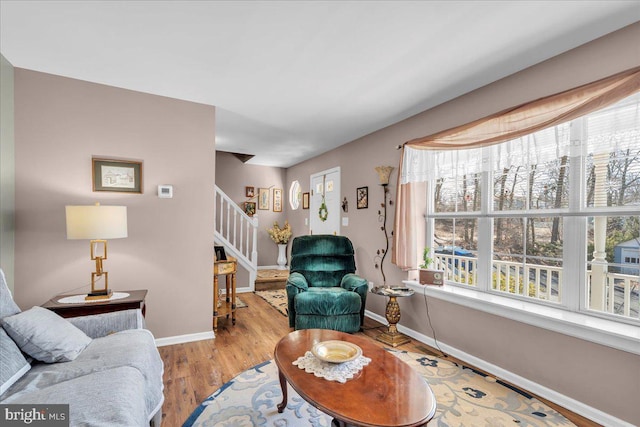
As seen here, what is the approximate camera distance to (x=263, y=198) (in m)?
6.53

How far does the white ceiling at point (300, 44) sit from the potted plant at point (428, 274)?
162cm

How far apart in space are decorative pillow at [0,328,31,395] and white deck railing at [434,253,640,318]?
3282mm

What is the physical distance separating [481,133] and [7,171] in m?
3.89

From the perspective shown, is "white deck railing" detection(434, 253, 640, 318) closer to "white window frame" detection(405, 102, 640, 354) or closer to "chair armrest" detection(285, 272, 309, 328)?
"white window frame" detection(405, 102, 640, 354)

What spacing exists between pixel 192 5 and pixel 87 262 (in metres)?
2.35

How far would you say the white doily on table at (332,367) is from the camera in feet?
4.92

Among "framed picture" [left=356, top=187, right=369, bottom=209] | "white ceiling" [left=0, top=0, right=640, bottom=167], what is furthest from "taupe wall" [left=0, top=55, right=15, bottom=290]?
"framed picture" [left=356, top=187, right=369, bottom=209]

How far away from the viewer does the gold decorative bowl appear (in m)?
1.60

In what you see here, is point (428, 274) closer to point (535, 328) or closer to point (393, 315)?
point (393, 315)

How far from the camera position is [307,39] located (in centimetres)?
195

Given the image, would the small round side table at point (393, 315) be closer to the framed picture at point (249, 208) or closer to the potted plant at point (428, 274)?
the potted plant at point (428, 274)

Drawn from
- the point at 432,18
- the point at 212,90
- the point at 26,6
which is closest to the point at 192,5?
the point at 26,6

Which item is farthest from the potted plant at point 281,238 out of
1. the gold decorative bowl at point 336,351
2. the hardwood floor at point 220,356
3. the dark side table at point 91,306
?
the gold decorative bowl at point 336,351

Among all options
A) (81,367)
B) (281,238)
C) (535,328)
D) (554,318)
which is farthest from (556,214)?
(281,238)
